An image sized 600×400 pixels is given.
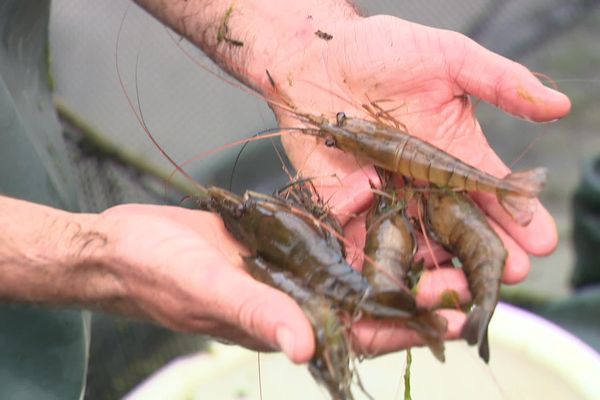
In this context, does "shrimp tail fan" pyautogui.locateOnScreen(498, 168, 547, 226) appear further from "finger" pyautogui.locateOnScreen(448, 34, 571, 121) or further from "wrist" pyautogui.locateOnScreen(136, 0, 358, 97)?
"wrist" pyautogui.locateOnScreen(136, 0, 358, 97)

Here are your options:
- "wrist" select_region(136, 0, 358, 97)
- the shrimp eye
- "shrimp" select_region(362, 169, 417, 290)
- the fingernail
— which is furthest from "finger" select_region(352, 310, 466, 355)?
"wrist" select_region(136, 0, 358, 97)

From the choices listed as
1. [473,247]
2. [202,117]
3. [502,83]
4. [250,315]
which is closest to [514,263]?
[473,247]

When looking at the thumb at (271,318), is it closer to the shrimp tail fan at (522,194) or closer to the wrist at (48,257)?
the wrist at (48,257)

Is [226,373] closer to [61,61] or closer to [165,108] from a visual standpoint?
[165,108]

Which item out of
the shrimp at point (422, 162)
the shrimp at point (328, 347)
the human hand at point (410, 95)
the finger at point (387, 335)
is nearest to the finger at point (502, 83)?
the human hand at point (410, 95)

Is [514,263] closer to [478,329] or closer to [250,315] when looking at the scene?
[478,329]
